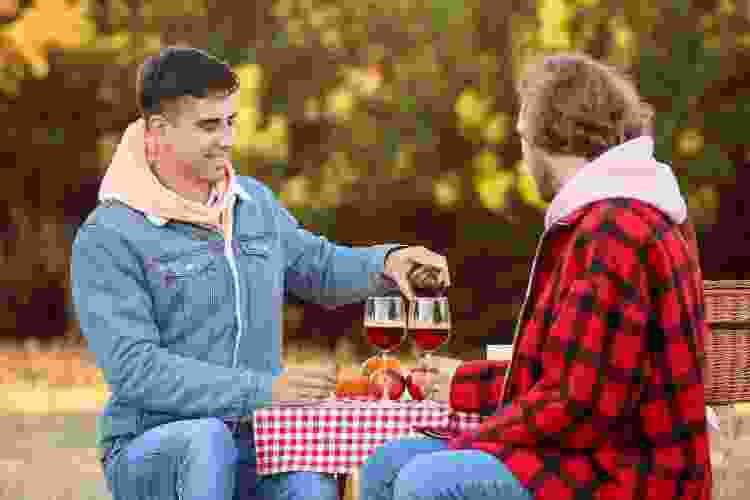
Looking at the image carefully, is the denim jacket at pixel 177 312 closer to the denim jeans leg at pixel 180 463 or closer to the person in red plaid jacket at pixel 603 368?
the denim jeans leg at pixel 180 463

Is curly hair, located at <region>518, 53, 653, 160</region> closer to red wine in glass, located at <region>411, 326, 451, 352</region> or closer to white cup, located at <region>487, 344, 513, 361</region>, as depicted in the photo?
red wine in glass, located at <region>411, 326, 451, 352</region>

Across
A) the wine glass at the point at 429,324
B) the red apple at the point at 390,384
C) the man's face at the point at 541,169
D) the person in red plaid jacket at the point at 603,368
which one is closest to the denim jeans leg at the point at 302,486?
the red apple at the point at 390,384

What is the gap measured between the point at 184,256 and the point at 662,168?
4.51 feet

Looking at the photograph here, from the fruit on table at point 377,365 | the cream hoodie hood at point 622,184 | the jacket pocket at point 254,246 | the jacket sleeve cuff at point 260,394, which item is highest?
the cream hoodie hood at point 622,184

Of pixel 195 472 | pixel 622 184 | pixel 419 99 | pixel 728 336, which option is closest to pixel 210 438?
pixel 195 472

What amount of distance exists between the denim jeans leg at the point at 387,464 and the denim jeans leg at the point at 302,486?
0.56ft

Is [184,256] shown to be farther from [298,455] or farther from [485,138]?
[485,138]

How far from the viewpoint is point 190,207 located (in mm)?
4090

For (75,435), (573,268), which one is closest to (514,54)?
(75,435)

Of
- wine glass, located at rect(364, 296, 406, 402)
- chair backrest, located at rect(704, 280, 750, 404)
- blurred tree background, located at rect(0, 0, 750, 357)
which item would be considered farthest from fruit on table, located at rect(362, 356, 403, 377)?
blurred tree background, located at rect(0, 0, 750, 357)

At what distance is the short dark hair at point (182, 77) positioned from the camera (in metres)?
4.08

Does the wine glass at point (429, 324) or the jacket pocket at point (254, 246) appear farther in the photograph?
the jacket pocket at point (254, 246)

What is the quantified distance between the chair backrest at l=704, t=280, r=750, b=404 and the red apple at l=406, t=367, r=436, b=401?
53.4 inches

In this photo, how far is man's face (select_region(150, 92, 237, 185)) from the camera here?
4.12 m
